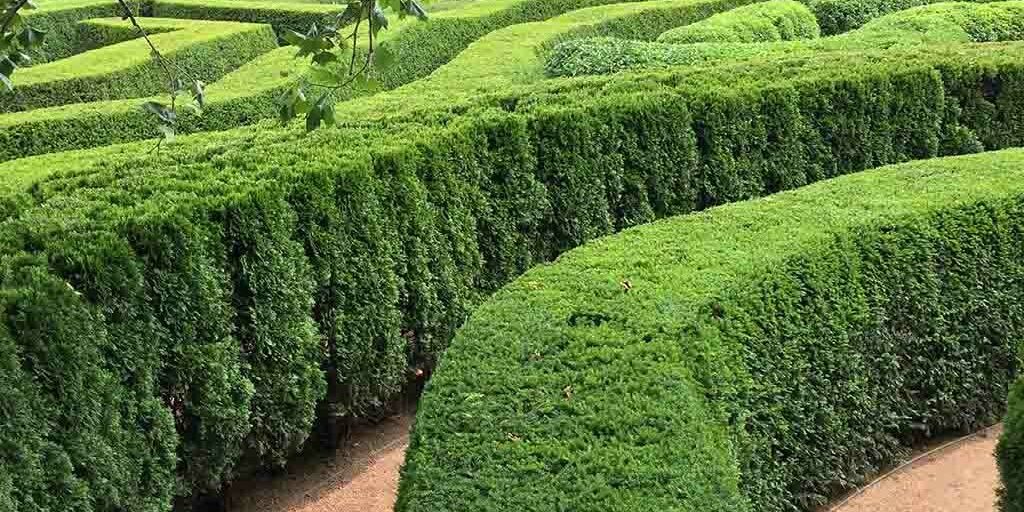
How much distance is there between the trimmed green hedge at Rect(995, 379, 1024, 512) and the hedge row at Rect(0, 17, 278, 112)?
11.3 m

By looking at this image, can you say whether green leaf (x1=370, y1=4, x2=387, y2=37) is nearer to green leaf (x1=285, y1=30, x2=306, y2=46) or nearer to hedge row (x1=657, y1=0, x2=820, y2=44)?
green leaf (x1=285, y1=30, x2=306, y2=46)

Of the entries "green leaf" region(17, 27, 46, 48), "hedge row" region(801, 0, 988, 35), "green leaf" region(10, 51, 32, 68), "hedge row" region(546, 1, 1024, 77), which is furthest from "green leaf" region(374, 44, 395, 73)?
"hedge row" region(801, 0, 988, 35)

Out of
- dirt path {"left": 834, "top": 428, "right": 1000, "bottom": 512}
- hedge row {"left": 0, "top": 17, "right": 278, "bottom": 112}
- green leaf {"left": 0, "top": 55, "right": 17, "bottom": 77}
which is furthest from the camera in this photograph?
hedge row {"left": 0, "top": 17, "right": 278, "bottom": 112}

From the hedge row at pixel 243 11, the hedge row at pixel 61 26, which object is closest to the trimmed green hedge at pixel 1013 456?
the hedge row at pixel 243 11

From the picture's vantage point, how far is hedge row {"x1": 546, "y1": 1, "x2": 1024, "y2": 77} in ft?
39.7

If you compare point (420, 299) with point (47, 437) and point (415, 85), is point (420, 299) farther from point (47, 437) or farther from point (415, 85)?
point (415, 85)

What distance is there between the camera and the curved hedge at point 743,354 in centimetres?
439

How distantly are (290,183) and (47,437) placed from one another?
7.56 ft

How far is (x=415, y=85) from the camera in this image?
11.2m

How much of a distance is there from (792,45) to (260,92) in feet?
22.0

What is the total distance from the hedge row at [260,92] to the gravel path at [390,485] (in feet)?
10.2

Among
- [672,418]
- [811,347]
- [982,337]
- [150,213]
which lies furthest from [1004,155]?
[150,213]

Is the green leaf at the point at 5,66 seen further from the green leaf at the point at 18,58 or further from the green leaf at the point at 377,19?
the green leaf at the point at 377,19

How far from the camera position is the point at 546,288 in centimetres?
599
